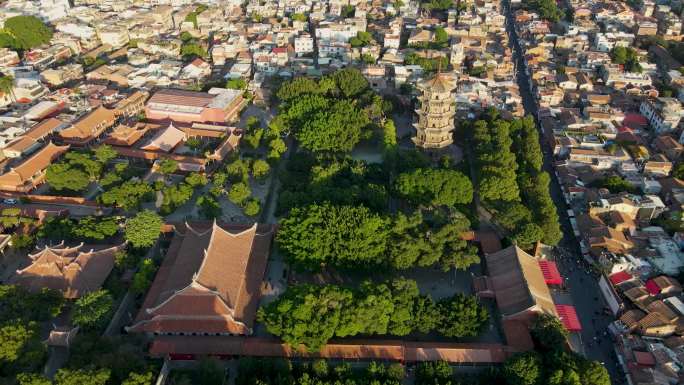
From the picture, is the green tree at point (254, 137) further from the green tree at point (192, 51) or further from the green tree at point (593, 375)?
A: the green tree at point (593, 375)

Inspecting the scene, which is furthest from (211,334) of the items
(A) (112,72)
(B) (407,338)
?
(A) (112,72)

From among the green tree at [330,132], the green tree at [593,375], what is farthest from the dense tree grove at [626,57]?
the green tree at [593,375]

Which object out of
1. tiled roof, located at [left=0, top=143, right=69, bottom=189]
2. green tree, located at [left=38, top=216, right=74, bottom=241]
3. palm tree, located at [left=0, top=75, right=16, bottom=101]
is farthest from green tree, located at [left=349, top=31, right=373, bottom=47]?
green tree, located at [left=38, top=216, right=74, bottom=241]

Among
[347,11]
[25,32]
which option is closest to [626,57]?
[347,11]

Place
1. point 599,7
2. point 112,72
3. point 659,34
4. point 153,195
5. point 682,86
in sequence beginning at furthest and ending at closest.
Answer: point 599,7 → point 659,34 → point 112,72 → point 682,86 → point 153,195

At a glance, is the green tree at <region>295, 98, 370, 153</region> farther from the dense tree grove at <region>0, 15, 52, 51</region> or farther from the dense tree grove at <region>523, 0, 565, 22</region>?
the dense tree grove at <region>523, 0, 565, 22</region>

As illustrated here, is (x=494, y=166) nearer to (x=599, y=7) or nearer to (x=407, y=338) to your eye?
(x=407, y=338)

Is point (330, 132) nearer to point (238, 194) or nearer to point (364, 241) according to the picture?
point (238, 194)
